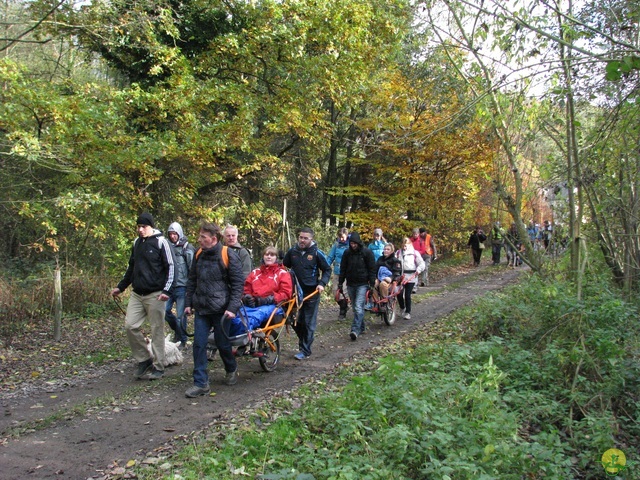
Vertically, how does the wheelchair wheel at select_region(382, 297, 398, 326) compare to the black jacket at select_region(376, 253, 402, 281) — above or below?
below

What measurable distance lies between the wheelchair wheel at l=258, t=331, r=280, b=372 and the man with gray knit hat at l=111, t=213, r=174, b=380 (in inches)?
54.4

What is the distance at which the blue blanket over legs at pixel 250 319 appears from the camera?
6.54 metres

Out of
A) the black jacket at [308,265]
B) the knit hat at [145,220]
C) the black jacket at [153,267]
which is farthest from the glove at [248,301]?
the knit hat at [145,220]

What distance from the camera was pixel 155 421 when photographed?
5.31 metres

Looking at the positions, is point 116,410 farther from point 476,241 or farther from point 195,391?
point 476,241

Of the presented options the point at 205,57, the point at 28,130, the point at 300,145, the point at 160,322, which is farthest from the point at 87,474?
the point at 300,145

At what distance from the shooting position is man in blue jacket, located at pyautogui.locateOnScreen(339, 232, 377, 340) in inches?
377

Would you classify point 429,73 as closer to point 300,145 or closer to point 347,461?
point 300,145

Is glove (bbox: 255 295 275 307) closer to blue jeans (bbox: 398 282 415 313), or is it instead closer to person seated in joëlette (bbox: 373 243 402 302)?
person seated in joëlette (bbox: 373 243 402 302)

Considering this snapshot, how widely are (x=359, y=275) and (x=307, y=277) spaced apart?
1596 mm

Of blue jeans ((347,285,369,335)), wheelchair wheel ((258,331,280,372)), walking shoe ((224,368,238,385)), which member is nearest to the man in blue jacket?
blue jeans ((347,285,369,335))

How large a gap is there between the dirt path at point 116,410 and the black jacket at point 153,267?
125cm

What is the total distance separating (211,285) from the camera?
625 centimetres

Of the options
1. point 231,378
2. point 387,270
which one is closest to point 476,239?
point 387,270
